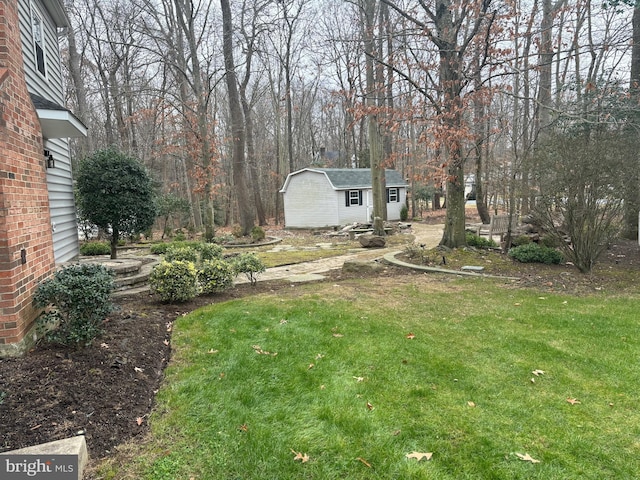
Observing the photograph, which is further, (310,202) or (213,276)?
(310,202)

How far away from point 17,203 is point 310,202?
Answer: 1853 centimetres

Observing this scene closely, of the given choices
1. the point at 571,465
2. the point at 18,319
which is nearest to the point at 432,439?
the point at 571,465

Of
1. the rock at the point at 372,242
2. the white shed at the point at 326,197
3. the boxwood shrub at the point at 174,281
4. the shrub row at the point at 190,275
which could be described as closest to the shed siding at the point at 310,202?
the white shed at the point at 326,197

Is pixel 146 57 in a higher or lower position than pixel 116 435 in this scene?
higher

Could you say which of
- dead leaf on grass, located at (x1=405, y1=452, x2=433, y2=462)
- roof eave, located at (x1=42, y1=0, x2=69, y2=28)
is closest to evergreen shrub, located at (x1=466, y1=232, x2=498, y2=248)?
dead leaf on grass, located at (x1=405, y1=452, x2=433, y2=462)

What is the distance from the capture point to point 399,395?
3.14 meters

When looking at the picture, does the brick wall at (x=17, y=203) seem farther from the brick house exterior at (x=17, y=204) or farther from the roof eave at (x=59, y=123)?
the roof eave at (x=59, y=123)

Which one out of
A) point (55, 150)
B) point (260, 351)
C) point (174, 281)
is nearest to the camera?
point (260, 351)

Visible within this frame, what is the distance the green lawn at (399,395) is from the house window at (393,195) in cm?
1861

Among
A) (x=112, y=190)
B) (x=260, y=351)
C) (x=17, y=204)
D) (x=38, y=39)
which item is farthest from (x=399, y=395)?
(x=38, y=39)

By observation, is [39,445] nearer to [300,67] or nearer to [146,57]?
[146,57]

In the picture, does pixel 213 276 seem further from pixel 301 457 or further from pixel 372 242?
pixel 372 242

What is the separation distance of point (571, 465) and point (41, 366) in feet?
12.7

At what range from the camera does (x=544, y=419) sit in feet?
9.15
